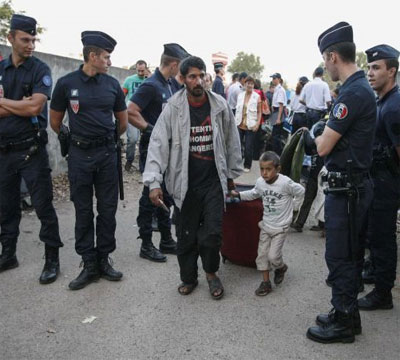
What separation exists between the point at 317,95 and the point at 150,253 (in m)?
5.19

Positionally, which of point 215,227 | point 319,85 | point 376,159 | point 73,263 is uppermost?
point 319,85

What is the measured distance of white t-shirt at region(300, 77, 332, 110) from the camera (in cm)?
808

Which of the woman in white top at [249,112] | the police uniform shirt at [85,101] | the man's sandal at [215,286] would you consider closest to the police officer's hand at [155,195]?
the police uniform shirt at [85,101]

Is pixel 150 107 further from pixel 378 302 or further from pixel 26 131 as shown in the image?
pixel 378 302

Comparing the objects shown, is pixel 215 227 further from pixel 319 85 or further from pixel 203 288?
pixel 319 85

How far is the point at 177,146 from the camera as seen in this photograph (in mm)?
3527

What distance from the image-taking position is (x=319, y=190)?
5.10 m

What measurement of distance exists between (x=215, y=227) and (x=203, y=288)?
2.21ft

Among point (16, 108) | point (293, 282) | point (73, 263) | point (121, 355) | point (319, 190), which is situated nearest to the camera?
point (121, 355)

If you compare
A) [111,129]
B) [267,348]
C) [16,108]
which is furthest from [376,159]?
[16,108]

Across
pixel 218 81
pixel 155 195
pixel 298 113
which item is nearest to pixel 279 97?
pixel 298 113

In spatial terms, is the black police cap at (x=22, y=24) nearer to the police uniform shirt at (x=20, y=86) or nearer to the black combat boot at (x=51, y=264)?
the police uniform shirt at (x=20, y=86)

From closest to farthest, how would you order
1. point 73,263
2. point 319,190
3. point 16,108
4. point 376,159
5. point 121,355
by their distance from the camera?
point 121,355 → point 376,159 → point 16,108 → point 73,263 → point 319,190

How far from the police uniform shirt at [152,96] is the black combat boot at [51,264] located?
1652mm
